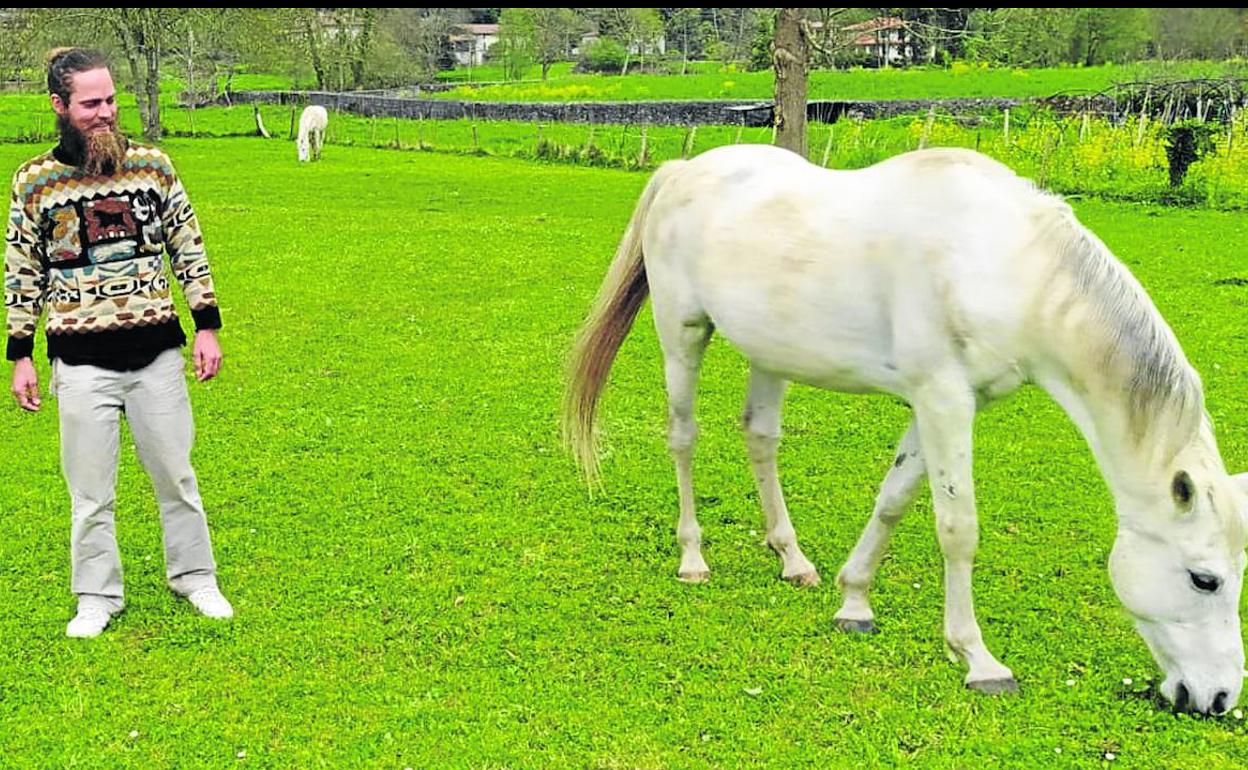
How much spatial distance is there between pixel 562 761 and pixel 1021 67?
45.0 meters

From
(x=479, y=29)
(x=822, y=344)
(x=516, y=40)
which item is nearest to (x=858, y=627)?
(x=822, y=344)

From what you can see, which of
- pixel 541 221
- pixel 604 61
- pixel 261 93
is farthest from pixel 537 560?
pixel 604 61

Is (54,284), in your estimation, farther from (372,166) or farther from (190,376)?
(372,166)

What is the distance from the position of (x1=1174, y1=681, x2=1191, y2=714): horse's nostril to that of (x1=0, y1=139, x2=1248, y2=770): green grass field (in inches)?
1.8

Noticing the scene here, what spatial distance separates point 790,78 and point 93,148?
13061 millimetres

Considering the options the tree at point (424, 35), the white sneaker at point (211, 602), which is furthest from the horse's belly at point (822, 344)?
the tree at point (424, 35)

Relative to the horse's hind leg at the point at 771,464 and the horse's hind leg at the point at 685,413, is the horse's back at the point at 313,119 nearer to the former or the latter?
the horse's hind leg at the point at 685,413

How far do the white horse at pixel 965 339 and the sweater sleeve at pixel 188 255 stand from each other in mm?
1860

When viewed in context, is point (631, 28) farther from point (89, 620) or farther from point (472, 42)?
point (89, 620)

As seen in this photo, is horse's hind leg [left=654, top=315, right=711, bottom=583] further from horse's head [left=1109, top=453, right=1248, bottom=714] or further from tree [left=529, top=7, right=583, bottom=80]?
tree [left=529, top=7, right=583, bottom=80]

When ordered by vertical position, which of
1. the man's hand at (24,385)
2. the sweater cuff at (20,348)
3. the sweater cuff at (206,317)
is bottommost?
the man's hand at (24,385)

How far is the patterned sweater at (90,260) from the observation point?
3.96 meters

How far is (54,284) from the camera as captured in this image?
404cm

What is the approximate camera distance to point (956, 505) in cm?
388
